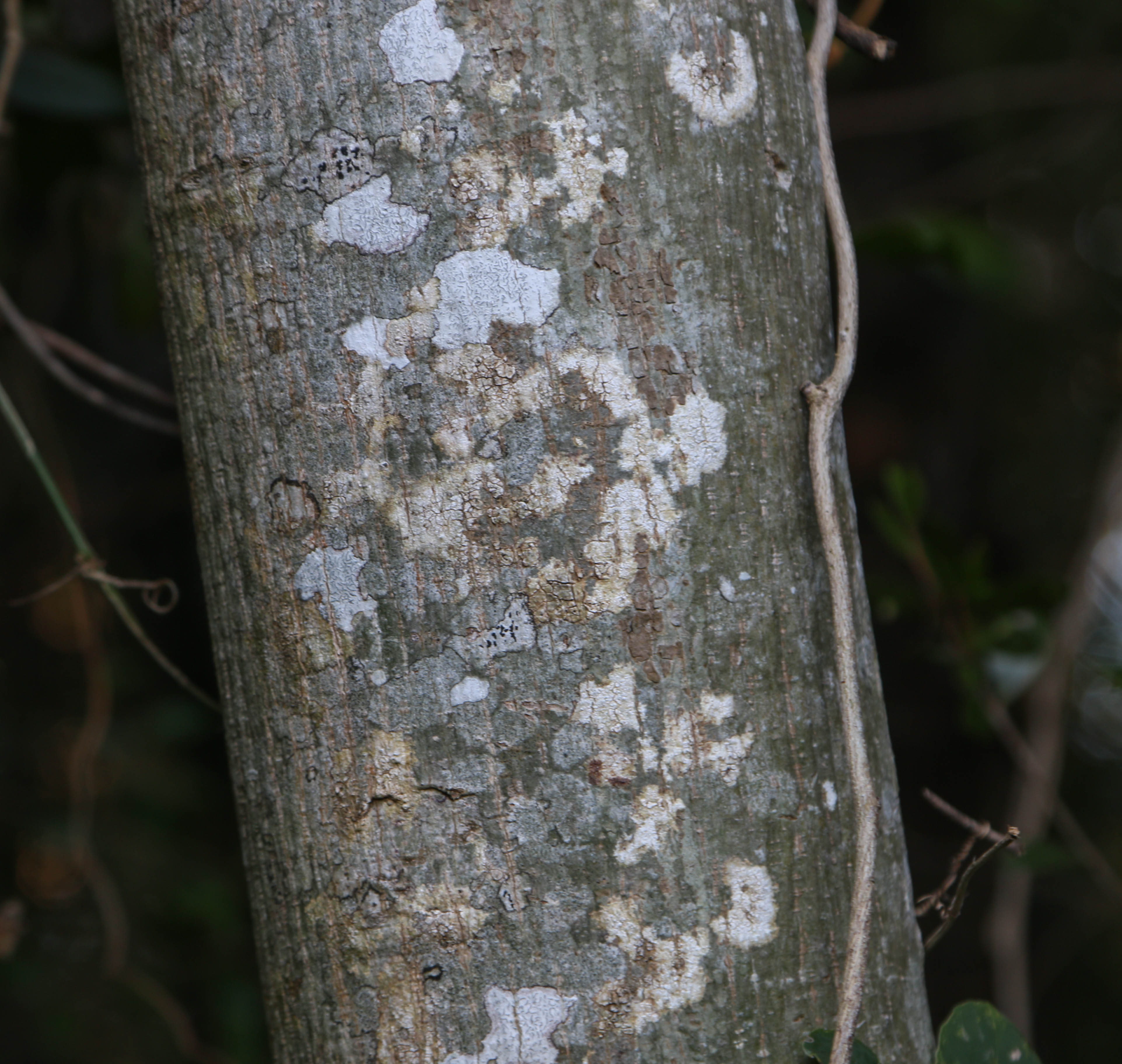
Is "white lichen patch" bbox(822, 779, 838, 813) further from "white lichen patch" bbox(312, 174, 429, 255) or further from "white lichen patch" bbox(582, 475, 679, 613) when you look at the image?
"white lichen patch" bbox(312, 174, 429, 255)

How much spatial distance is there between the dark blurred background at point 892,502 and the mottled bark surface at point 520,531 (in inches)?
41.7

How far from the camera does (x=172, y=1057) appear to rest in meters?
2.10

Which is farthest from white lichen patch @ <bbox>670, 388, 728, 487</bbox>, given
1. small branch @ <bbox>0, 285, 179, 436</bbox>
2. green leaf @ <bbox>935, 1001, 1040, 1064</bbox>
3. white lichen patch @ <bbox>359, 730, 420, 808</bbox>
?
small branch @ <bbox>0, 285, 179, 436</bbox>

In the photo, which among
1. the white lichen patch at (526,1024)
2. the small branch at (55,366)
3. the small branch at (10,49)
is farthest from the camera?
the small branch at (10,49)

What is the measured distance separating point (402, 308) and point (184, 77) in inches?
8.0

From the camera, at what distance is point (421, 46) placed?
54 cm

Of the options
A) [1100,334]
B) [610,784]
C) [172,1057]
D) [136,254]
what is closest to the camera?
[610,784]

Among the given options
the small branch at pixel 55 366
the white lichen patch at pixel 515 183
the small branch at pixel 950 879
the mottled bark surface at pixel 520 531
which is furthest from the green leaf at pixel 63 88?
the small branch at pixel 950 879

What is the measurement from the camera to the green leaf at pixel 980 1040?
1.96ft

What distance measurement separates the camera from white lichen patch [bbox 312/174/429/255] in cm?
55

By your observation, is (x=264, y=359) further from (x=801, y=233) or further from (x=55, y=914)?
(x=55, y=914)

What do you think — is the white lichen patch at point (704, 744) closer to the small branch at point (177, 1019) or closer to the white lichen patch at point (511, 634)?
the white lichen patch at point (511, 634)

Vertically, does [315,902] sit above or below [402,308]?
below

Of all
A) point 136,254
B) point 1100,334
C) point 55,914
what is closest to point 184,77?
point 136,254
